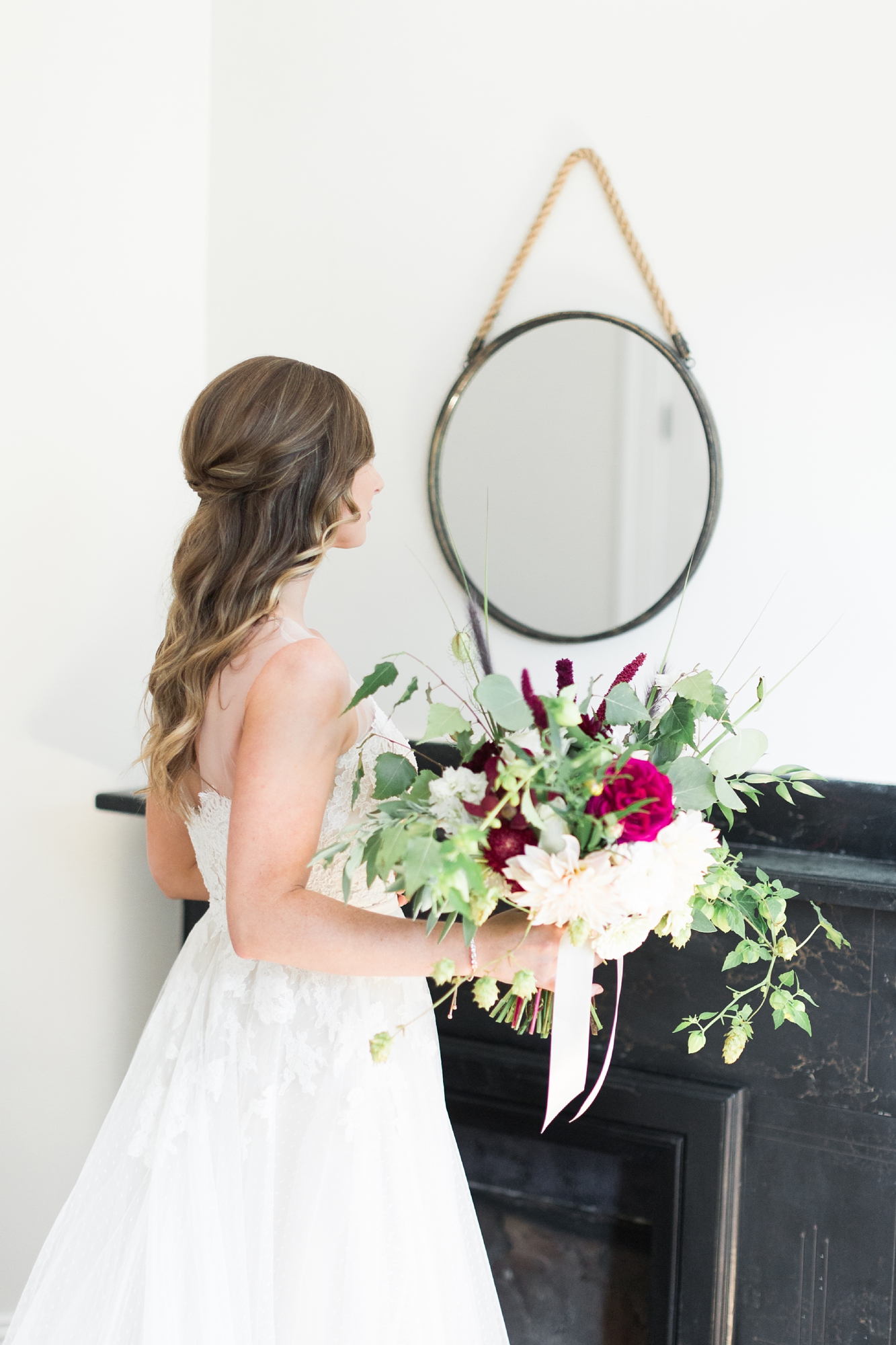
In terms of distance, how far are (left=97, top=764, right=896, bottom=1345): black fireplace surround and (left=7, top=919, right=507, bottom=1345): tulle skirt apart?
1.48 ft

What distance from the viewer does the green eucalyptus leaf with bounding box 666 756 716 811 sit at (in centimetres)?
106

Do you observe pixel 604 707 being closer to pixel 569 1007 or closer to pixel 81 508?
pixel 569 1007

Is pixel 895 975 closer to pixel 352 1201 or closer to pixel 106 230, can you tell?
pixel 352 1201

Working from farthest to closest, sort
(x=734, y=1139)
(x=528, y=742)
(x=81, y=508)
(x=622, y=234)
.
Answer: (x=81, y=508)
(x=622, y=234)
(x=734, y=1139)
(x=528, y=742)

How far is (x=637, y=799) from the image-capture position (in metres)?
0.93

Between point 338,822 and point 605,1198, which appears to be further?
point 605,1198

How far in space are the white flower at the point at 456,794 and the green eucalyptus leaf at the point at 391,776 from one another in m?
Result: 0.06

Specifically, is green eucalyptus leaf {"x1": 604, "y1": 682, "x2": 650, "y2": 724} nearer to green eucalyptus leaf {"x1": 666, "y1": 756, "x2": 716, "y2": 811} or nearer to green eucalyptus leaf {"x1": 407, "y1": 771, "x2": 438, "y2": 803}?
green eucalyptus leaf {"x1": 666, "y1": 756, "x2": 716, "y2": 811}

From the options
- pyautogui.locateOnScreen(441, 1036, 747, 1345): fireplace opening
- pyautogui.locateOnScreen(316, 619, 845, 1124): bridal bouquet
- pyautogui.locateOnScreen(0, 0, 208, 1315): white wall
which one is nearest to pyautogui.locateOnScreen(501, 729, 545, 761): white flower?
pyautogui.locateOnScreen(316, 619, 845, 1124): bridal bouquet

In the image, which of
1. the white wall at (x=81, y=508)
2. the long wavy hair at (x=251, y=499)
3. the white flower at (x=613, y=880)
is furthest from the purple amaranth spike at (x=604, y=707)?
the white wall at (x=81, y=508)

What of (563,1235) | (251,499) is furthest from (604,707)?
(563,1235)

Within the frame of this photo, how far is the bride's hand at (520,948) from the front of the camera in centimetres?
105

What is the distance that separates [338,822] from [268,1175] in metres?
0.40

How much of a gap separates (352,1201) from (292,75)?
2.06 metres
